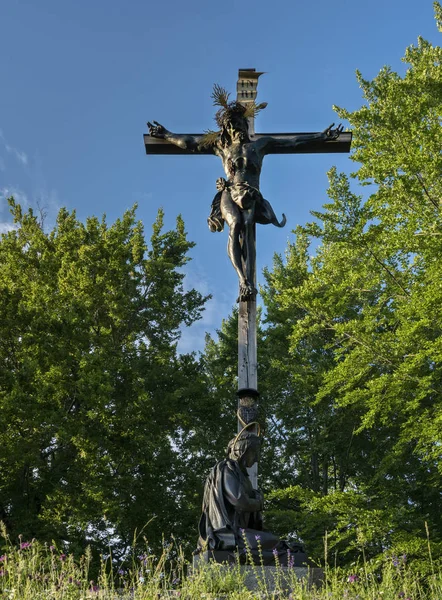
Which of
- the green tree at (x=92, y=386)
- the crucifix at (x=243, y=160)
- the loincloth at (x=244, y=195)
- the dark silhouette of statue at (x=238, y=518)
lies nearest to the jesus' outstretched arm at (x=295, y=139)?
the crucifix at (x=243, y=160)

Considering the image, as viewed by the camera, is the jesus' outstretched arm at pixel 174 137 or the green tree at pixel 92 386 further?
the green tree at pixel 92 386

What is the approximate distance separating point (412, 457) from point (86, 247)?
35.8ft

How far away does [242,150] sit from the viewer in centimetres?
692

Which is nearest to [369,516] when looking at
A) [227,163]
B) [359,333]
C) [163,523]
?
[359,333]

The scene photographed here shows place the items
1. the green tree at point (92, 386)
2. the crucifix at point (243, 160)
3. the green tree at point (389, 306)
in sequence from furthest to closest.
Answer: the green tree at point (92, 386) → the green tree at point (389, 306) → the crucifix at point (243, 160)

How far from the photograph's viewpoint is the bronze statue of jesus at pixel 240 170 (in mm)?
6535

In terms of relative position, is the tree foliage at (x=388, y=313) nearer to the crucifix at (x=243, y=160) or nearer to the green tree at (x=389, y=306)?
the green tree at (x=389, y=306)

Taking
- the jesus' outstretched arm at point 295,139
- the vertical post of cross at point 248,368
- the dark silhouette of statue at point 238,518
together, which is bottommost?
the dark silhouette of statue at point 238,518

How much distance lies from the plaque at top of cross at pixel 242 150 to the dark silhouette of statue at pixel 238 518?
1730 mm

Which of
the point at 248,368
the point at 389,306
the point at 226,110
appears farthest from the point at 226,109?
the point at 389,306

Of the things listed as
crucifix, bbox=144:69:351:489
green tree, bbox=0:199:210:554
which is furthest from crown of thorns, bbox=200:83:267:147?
green tree, bbox=0:199:210:554

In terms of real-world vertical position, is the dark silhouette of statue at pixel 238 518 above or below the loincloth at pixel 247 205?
below

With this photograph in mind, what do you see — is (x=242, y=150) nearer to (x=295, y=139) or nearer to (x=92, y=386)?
(x=295, y=139)

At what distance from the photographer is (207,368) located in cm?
2136
